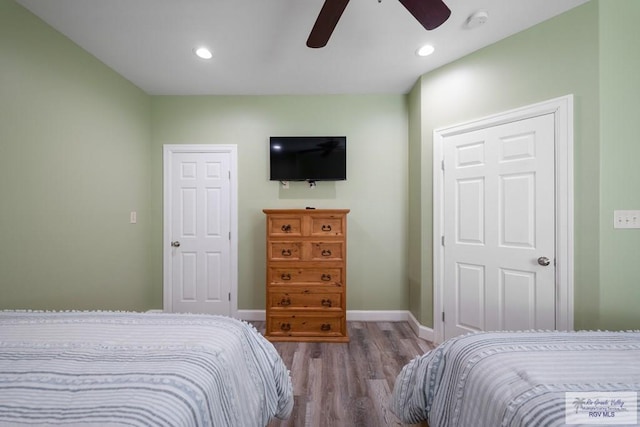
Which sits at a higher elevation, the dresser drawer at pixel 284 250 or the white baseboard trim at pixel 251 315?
the dresser drawer at pixel 284 250

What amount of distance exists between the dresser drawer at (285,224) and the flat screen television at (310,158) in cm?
55

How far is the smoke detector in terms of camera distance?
1.73 m

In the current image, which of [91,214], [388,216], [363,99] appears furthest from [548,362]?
[91,214]

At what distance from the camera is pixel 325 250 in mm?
2494

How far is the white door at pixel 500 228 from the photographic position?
1.85 meters

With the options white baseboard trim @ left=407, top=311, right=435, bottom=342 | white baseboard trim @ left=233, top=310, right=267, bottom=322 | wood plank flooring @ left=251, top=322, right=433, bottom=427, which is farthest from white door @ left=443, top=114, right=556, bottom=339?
white baseboard trim @ left=233, top=310, right=267, bottom=322

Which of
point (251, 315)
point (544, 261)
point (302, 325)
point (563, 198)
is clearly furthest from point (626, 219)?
point (251, 315)

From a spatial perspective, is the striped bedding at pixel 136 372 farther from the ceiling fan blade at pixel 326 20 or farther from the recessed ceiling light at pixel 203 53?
the recessed ceiling light at pixel 203 53

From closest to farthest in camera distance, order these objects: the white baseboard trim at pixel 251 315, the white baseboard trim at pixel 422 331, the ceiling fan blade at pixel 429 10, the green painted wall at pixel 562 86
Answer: the ceiling fan blade at pixel 429 10 → the green painted wall at pixel 562 86 → the white baseboard trim at pixel 422 331 → the white baseboard trim at pixel 251 315

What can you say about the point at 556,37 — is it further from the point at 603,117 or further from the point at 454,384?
the point at 454,384

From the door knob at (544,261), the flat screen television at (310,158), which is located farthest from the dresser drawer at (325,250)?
the door knob at (544,261)

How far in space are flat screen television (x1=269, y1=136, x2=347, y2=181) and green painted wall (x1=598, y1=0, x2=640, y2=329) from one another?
2.02 metres

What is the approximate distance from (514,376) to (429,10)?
68.2 inches

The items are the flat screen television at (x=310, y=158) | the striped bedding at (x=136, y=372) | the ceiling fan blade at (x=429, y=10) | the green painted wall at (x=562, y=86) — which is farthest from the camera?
the flat screen television at (x=310, y=158)
